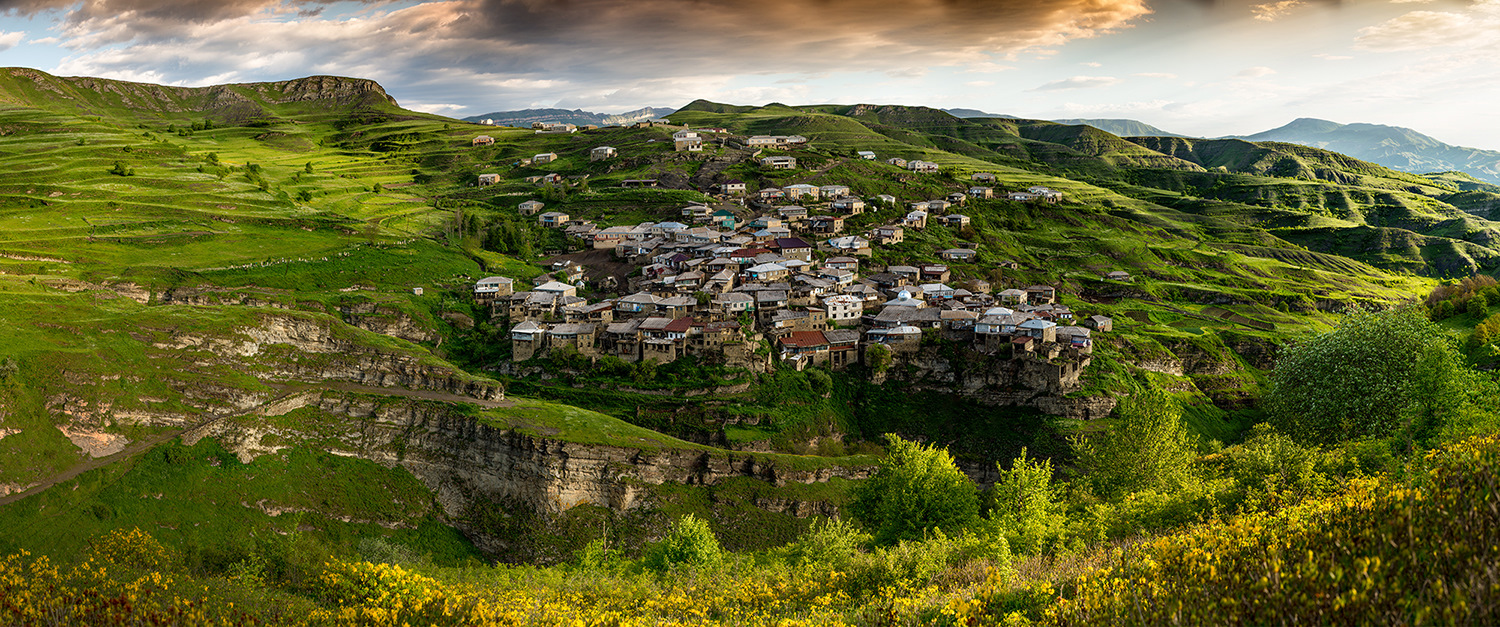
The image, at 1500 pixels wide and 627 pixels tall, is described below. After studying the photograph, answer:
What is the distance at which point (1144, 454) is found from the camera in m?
51.3

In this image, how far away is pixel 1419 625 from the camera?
1181 centimetres

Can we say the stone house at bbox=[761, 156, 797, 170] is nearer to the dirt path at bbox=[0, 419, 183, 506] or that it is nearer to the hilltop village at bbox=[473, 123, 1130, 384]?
the hilltop village at bbox=[473, 123, 1130, 384]

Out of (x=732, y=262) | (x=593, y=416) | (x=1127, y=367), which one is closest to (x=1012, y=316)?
(x=1127, y=367)

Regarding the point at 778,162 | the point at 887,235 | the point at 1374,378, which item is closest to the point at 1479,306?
the point at 1374,378

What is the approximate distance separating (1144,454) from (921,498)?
1743 centimetres

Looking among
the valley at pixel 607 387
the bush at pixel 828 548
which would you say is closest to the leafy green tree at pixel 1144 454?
the valley at pixel 607 387

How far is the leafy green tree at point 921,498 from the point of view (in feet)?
153

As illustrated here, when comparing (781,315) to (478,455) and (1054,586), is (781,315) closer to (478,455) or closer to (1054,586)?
(478,455)

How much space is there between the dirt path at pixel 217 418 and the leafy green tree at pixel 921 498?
5076 centimetres

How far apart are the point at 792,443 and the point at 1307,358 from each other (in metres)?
52.0

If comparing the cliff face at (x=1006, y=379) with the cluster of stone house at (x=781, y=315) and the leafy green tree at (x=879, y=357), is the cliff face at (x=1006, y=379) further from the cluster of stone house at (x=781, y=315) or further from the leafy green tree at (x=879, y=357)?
the leafy green tree at (x=879, y=357)

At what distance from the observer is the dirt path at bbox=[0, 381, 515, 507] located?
64.7 m

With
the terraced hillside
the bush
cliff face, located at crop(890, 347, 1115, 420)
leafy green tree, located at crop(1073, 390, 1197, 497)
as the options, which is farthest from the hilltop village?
the bush

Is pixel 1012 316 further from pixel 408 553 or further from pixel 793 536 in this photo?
pixel 408 553
